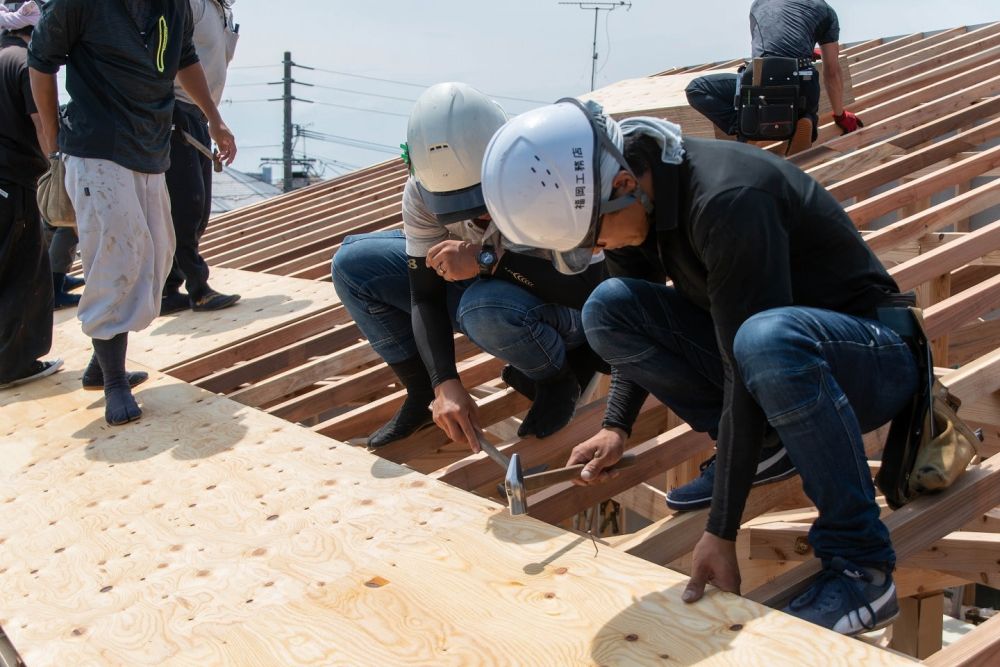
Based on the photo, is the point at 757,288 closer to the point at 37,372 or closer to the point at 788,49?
the point at 37,372

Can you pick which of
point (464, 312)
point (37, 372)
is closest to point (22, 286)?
point (37, 372)

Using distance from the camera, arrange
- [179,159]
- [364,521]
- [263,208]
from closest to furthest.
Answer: [364,521]
[179,159]
[263,208]

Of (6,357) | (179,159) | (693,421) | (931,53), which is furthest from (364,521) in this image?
(931,53)

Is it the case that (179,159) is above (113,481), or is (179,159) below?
above

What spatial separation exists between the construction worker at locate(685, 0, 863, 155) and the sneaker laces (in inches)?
146

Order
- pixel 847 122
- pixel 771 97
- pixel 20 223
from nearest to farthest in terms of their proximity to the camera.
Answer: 1. pixel 20 223
2. pixel 771 97
3. pixel 847 122

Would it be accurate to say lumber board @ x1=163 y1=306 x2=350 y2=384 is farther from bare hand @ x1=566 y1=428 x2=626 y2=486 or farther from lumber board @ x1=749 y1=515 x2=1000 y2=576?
lumber board @ x1=749 y1=515 x2=1000 y2=576

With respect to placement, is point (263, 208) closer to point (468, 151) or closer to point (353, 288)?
point (353, 288)

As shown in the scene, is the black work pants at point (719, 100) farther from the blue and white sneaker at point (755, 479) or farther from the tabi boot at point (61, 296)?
the tabi boot at point (61, 296)

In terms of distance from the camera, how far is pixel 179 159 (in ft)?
15.8

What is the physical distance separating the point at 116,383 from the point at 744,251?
8.51ft

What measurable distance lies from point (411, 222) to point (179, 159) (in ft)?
7.61

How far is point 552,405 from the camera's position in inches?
119

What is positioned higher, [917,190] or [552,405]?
[917,190]
